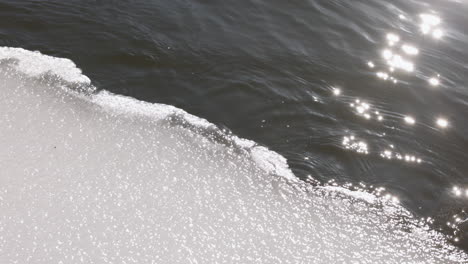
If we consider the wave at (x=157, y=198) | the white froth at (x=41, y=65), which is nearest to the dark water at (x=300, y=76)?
the white froth at (x=41, y=65)

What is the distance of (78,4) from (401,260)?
11.2 ft

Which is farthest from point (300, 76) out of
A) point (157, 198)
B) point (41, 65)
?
point (41, 65)

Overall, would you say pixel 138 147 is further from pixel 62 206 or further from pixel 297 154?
pixel 297 154

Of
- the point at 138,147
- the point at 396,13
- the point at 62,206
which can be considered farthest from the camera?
the point at 396,13

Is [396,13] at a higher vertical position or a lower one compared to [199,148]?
higher

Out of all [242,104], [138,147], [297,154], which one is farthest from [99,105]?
[297,154]

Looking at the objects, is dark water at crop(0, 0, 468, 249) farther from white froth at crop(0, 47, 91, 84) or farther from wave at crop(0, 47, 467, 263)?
wave at crop(0, 47, 467, 263)

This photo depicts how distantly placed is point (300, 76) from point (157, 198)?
1845 mm

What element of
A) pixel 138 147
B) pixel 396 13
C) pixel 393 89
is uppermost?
pixel 396 13

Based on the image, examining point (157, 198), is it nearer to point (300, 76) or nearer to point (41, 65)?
point (41, 65)

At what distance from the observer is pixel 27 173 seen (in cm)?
251

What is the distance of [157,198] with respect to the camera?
8.25 ft

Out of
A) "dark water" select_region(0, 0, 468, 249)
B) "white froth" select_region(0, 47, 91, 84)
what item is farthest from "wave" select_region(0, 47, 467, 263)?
"dark water" select_region(0, 0, 468, 249)

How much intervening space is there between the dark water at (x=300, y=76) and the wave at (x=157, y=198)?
0.23 metres
